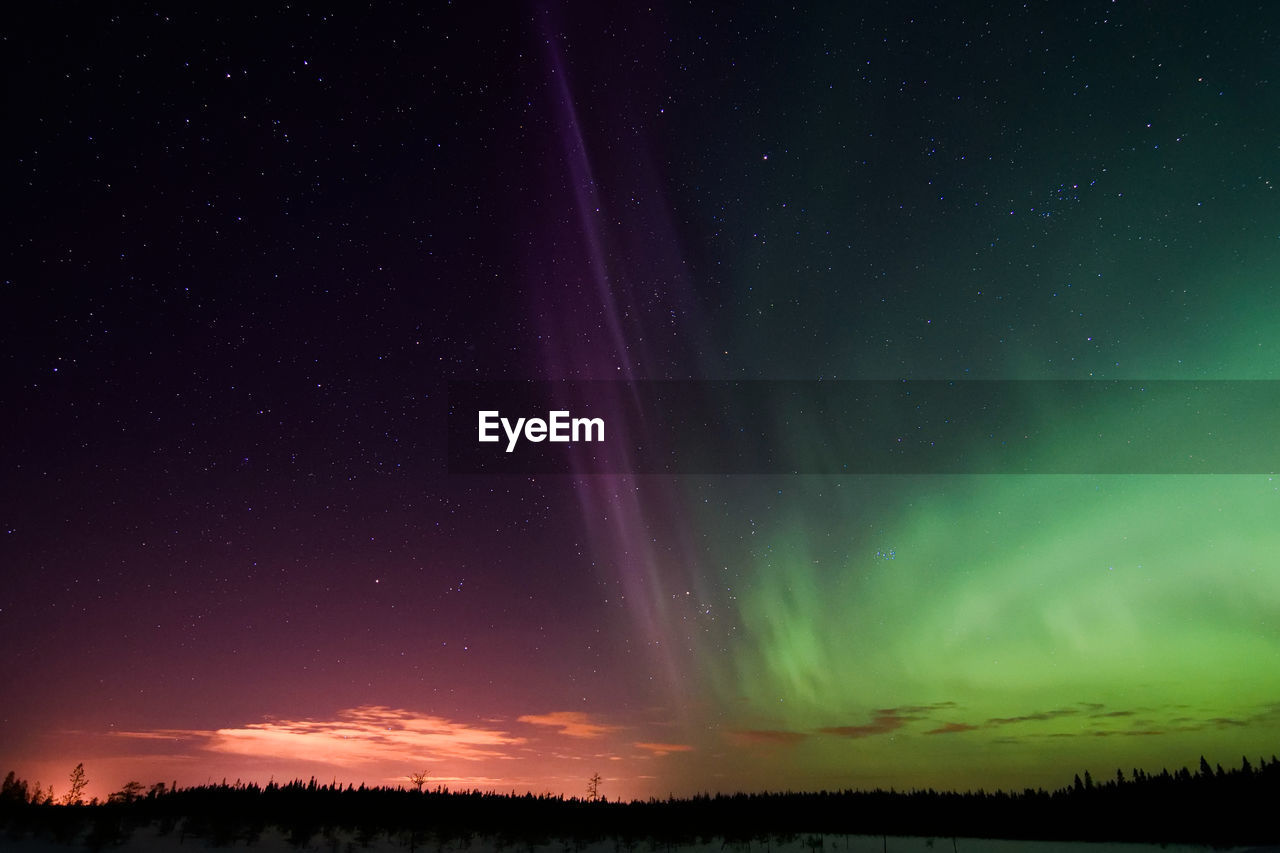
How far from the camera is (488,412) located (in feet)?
82.8

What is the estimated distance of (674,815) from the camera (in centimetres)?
4312

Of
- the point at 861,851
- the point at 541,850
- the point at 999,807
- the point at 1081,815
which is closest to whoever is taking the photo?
the point at 541,850

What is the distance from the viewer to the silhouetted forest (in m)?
24.8

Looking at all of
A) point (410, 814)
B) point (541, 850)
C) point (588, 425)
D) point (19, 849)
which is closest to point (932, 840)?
point (541, 850)

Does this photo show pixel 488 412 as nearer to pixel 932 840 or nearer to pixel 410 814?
pixel 410 814

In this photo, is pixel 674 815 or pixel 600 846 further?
pixel 674 815

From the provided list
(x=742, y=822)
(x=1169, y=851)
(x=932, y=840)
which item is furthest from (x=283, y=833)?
(x=1169, y=851)

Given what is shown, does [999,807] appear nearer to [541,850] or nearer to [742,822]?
[742,822]

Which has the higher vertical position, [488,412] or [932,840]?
[488,412]

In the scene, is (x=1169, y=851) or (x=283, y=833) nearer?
(x=283, y=833)

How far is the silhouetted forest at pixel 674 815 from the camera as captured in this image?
2478 cm

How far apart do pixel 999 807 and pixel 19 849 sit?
53614 millimetres

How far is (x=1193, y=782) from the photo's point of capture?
5062 centimetres

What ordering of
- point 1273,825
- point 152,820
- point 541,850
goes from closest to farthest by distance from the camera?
point 152,820 < point 541,850 < point 1273,825
